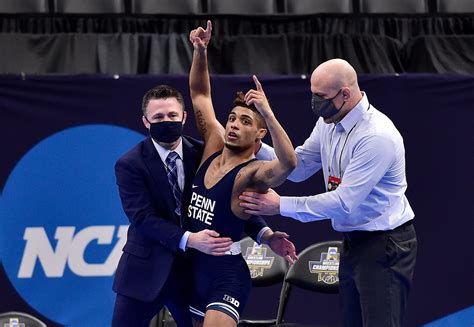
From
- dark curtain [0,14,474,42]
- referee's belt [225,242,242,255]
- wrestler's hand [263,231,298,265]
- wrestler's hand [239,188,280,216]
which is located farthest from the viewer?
dark curtain [0,14,474,42]

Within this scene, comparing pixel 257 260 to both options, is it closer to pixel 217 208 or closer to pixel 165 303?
pixel 165 303

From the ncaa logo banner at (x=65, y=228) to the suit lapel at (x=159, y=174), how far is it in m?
2.18

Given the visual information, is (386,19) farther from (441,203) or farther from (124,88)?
(124,88)

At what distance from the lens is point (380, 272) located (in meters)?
5.71

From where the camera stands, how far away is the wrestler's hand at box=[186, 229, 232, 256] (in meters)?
5.33

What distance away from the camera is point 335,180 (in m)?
5.87

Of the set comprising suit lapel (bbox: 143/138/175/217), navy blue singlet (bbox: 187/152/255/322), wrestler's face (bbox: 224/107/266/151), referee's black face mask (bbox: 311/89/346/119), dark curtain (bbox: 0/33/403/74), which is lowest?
navy blue singlet (bbox: 187/152/255/322)

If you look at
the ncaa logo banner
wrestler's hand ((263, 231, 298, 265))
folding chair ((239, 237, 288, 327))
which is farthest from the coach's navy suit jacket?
the ncaa logo banner

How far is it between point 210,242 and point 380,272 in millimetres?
1034

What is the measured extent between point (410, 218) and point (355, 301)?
0.57 meters

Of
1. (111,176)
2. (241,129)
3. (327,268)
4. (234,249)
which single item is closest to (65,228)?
(111,176)

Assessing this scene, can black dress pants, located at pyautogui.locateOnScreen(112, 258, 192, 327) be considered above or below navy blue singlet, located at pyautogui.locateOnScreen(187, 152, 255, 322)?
below

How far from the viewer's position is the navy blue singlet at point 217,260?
18.0 feet

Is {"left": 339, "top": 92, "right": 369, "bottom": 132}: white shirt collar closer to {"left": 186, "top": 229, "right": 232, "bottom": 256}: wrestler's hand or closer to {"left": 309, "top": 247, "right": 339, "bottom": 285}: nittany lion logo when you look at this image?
{"left": 186, "top": 229, "right": 232, "bottom": 256}: wrestler's hand
